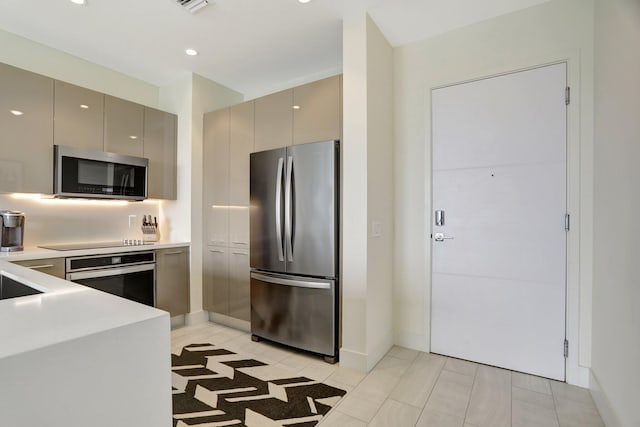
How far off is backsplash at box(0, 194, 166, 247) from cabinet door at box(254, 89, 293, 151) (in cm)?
165

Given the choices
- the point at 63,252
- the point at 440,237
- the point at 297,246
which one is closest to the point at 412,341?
the point at 440,237

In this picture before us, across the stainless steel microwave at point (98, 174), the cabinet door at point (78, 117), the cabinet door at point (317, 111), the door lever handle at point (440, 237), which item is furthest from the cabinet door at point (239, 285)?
the door lever handle at point (440, 237)

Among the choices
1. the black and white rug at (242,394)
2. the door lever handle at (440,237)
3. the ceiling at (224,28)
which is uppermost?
the ceiling at (224,28)

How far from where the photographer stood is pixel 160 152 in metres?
3.33

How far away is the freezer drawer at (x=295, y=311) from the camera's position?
7.92 ft

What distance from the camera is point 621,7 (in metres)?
1.57

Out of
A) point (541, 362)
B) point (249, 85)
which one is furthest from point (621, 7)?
point (249, 85)

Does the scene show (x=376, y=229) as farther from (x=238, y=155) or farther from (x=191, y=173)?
(x=191, y=173)

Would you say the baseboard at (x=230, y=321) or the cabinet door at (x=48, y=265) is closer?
the cabinet door at (x=48, y=265)

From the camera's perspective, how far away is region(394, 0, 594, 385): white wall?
80.7 inches

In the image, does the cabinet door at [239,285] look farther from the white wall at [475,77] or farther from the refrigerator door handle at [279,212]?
the white wall at [475,77]

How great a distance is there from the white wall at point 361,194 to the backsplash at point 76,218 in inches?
98.4

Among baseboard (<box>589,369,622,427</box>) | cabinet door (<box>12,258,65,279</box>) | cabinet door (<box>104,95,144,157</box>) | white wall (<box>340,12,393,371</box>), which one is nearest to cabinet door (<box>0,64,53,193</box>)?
cabinet door (<box>104,95,144,157</box>)

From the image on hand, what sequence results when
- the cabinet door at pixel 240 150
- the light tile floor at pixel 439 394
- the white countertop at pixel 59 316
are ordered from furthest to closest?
the cabinet door at pixel 240 150
the light tile floor at pixel 439 394
the white countertop at pixel 59 316
